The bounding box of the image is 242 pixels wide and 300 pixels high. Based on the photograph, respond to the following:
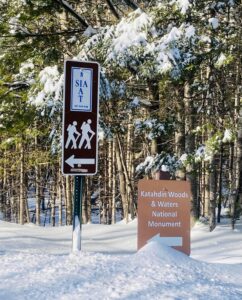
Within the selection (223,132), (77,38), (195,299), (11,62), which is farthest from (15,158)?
(195,299)

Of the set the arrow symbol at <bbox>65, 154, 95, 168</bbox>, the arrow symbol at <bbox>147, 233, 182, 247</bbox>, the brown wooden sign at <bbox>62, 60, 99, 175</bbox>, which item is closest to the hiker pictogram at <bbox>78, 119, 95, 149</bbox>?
the brown wooden sign at <bbox>62, 60, 99, 175</bbox>

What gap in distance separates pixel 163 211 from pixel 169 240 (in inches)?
15.2

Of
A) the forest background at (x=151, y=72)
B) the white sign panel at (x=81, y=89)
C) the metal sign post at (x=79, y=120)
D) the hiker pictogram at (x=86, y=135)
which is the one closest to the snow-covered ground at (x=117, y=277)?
the metal sign post at (x=79, y=120)

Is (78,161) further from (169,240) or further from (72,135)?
(169,240)

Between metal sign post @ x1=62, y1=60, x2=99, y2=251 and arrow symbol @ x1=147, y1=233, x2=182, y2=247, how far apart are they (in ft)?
4.59

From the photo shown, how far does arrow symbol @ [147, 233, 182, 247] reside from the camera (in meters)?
6.31

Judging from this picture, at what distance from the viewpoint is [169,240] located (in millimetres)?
6395

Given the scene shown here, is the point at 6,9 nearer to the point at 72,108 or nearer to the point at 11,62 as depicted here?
the point at 11,62

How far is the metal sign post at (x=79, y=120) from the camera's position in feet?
17.1

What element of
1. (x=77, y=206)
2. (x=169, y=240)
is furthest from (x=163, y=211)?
(x=77, y=206)

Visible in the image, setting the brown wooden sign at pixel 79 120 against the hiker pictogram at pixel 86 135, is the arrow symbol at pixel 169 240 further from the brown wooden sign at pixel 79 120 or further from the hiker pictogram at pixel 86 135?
the hiker pictogram at pixel 86 135

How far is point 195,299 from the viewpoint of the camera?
158 inches

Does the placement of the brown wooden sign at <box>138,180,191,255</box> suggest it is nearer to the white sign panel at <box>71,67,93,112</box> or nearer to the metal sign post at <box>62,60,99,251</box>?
the metal sign post at <box>62,60,99,251</box>

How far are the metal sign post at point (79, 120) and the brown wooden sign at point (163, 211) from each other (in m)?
1.15
